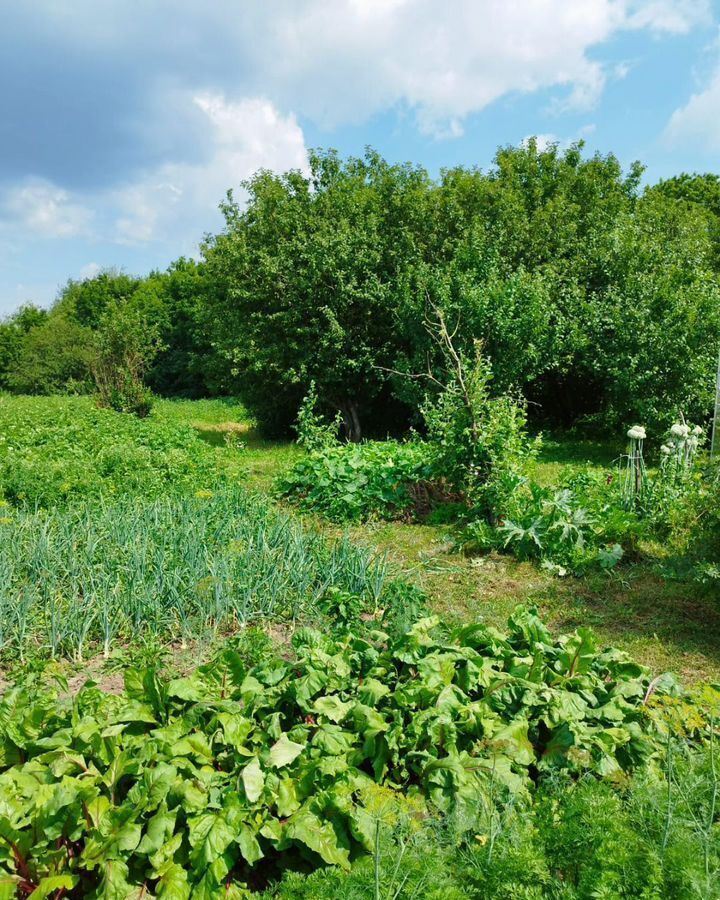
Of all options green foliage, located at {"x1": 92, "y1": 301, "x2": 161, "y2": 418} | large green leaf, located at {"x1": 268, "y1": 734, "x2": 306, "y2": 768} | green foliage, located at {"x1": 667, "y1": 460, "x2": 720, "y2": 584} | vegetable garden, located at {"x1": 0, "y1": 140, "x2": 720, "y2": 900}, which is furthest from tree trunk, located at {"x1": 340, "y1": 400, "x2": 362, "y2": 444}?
large green leaf, located at {"x1": 268, "y1": 734, "x2": 306, "y2": 768}

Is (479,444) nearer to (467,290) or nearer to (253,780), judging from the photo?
(253,780)

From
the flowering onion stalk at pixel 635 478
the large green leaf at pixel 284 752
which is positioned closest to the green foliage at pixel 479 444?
the flowering onion stalk at pixel 635 478

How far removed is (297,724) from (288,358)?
13172mm

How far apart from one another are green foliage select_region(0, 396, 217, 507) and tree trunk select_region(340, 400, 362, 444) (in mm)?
3925

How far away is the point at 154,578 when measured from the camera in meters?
4.41

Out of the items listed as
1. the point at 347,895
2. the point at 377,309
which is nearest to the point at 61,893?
the point at 347,895

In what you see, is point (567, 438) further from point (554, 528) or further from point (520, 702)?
point (520, 702)

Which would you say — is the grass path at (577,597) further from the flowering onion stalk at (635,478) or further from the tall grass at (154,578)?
the flowering onion stalk at (635,478)

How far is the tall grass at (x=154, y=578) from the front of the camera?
412 centimetres

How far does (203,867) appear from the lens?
220 centimetres

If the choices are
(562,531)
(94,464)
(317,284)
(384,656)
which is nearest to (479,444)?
(562,531)

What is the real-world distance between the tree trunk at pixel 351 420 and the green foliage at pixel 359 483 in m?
7.74

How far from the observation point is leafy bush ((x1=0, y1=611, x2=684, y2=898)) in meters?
2.21

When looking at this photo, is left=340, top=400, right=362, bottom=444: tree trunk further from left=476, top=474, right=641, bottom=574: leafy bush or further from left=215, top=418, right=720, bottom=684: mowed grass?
left=476, top=474, right=641, bottom=574: leafy bush
